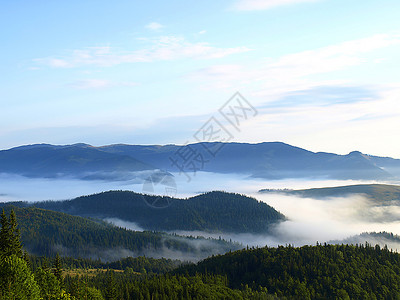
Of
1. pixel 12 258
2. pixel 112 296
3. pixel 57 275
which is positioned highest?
pixel 12 258

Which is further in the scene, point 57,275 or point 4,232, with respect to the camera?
point 57,275

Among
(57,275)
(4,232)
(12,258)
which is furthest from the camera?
(57,275)

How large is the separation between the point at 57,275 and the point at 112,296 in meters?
37.7

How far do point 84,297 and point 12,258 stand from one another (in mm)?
57230

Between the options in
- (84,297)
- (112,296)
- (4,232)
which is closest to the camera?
(4,232)

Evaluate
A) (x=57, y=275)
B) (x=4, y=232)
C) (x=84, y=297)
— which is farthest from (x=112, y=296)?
(x=4, y=232)

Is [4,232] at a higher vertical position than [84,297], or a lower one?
higher

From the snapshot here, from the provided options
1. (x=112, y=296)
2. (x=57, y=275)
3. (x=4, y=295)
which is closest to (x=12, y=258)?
(x=4, y=295)

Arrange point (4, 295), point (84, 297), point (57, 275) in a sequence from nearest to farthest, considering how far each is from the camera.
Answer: point (4, 295) → point (57, 275) → point (84, 297)

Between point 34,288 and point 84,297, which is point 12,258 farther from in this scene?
point 84,297

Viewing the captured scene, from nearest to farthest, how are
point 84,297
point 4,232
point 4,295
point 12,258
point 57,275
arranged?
point 4,295
point 12,258
point 4,232
point 57,275
point 84,297

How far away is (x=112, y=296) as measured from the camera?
15338 centimetres

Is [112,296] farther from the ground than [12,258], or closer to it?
closer to it

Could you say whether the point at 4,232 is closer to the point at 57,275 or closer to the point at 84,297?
the point at 57,275
